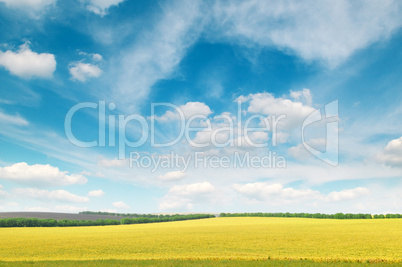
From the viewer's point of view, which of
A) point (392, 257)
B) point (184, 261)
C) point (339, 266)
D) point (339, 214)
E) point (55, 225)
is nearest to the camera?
point (339, 266)

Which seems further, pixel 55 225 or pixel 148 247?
pixel 55 225

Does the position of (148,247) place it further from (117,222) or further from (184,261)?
(117,222)

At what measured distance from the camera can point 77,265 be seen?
2344 centimetres

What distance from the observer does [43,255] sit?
97.8 feet

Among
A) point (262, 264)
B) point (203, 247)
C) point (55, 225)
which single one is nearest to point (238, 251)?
point (203, 247)

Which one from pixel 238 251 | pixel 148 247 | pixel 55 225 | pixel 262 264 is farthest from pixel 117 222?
pixel 262 264

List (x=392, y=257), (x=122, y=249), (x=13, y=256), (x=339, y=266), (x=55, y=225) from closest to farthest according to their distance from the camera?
(x=339, y=266)
(x=392, y=257)
(x=13, y=256)
(x=122, y=249)
(x=55, y=225)

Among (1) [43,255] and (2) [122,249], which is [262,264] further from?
(1) [43,255]

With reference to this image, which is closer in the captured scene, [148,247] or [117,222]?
[148,247]

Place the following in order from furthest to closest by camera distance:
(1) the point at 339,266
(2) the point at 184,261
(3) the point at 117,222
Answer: (3) the point at 117,222, (2) the point at 184,261, (1) the point at 339,266

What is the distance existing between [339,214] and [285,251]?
101 metres

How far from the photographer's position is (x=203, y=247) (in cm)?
3384

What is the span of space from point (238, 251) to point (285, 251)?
4.76 m

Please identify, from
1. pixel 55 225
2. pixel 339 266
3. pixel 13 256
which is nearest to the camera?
pixel 339 266
